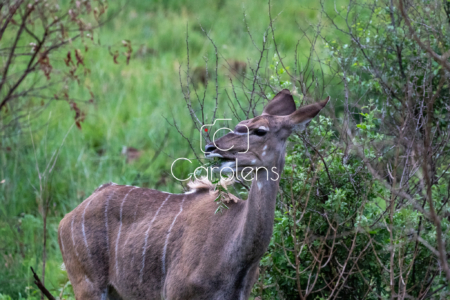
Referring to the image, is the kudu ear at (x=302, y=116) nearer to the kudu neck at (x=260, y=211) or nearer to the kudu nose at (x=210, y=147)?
the kudu neck at (x=260, y=211)

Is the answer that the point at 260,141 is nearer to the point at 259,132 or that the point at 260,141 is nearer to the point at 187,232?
the point at 259,132

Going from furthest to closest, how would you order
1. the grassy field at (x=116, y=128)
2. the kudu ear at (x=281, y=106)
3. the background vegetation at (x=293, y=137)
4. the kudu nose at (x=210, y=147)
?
the grassy field at (x=116, y=128), the background vegetation at (x=293, y=137), the kudu ear at (x=281, y=106), the kudu nose at (x=210, y=147)

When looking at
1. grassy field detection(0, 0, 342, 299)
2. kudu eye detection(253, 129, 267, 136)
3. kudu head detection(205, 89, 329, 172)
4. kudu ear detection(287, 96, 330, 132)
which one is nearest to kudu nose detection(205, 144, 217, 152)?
kudu head detection(205, 89, 329, 172)

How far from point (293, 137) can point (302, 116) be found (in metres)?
A: 0.81

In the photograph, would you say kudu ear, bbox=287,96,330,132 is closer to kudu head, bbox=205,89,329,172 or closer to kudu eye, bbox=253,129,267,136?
kudu head, bbox=205,89,329,172

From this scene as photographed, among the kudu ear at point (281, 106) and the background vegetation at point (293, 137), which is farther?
the background vegetation at point (293, 137)

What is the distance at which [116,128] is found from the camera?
8367 millimetres

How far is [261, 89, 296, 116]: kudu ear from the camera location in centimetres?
371

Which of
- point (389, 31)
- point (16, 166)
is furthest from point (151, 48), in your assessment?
point (389, 31)

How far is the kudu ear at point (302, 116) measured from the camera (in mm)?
3400

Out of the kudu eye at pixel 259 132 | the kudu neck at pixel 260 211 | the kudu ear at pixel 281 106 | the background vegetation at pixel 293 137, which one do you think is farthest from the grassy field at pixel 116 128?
the kudu neck at pixel 260 211

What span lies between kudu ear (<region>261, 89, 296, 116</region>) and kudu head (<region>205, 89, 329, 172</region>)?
19 centimetres

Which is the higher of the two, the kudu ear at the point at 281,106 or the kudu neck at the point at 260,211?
the kudu ear at the point at 281,106

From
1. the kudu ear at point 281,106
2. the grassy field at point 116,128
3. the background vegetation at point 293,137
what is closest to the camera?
the kudu ear at point 281,106
